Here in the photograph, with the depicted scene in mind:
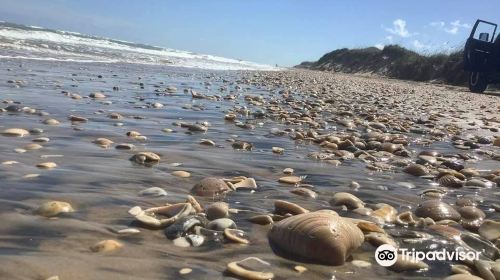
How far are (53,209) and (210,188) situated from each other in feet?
3.18

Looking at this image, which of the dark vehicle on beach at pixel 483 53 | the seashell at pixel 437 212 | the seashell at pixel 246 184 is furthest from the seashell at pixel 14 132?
the dark vehicle on beach at pixel 483 53

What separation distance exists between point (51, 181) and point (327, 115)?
18.6 ft

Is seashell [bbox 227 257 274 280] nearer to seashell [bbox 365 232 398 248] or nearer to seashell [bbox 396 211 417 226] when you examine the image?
seashell [bbox 365 232 398 248]

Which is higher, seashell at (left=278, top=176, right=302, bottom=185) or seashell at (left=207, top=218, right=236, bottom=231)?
seashell at (left=207, top=218, right=236, bottom=231)

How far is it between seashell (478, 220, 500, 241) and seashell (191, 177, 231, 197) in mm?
1485

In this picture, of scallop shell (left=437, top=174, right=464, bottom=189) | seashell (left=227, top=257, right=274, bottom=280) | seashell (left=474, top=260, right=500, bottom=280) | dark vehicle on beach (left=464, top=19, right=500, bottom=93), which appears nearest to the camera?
seashell (left=227, top=257, right=274, bottom=280)

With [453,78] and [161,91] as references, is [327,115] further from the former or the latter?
[453,78]

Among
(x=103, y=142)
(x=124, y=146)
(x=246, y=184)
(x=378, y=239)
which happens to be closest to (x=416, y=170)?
(x=246, y=184)

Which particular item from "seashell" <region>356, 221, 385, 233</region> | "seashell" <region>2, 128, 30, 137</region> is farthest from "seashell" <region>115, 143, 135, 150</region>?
"seashell" <region>356, 221, 385, 233</region>

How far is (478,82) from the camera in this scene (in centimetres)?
1877

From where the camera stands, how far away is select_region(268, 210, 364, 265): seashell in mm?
1902

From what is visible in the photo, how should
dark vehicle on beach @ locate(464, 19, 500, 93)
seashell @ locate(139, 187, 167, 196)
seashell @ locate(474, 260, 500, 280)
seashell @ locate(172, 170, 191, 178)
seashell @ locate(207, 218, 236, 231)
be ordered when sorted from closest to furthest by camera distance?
seashell @ locate(474, 260, 500, 280)
seashell @ locate(207, 218, 236, 231)
seashell @ locate(139, 187, 167, 196)
seashell @ locate(172, 170, 191, 178)
dark vehicle on beach @ locate(464, 19, 500, 93)

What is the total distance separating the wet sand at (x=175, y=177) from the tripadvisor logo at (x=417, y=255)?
0.05m

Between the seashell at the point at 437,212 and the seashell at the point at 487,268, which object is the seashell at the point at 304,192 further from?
the seashell at the point at 487,268
